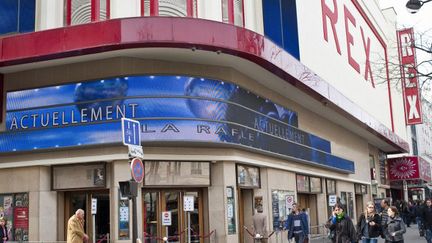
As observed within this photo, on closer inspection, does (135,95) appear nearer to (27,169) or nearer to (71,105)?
(71,105)


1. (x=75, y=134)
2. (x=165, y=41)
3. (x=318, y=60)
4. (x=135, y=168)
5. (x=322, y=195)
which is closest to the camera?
(x=135, y=168)

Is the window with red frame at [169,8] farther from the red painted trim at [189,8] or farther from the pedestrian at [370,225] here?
the pedestrian at [370,225]

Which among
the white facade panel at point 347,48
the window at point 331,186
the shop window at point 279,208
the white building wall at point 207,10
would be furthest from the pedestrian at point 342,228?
the window at point 331,186

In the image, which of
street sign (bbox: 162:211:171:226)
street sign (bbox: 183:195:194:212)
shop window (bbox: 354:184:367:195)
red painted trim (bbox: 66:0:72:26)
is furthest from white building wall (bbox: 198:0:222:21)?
shop window (bbox: 354:184:367:195)

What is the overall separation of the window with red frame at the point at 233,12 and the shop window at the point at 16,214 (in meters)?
8.96

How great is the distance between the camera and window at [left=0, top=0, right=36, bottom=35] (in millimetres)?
18828

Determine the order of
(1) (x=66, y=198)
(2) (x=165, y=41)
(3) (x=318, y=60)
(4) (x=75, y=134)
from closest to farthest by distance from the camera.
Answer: (2) (x=165, y=41) < (4) (x=75, y=134) < (1) (x=66, y=198) < (3) (x=318, y=60)

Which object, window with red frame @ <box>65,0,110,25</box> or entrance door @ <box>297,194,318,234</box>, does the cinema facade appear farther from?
entrance door @ <box>297,194,318,234</box>

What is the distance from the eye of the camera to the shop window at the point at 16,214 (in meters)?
17.6

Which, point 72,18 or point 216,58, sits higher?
point 72,18

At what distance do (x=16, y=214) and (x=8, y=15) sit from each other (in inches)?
273

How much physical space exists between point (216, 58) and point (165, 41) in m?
2.28

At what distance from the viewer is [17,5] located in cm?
1916

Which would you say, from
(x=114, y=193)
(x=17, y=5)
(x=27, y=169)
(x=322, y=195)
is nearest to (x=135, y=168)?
(x=114, y=193)
